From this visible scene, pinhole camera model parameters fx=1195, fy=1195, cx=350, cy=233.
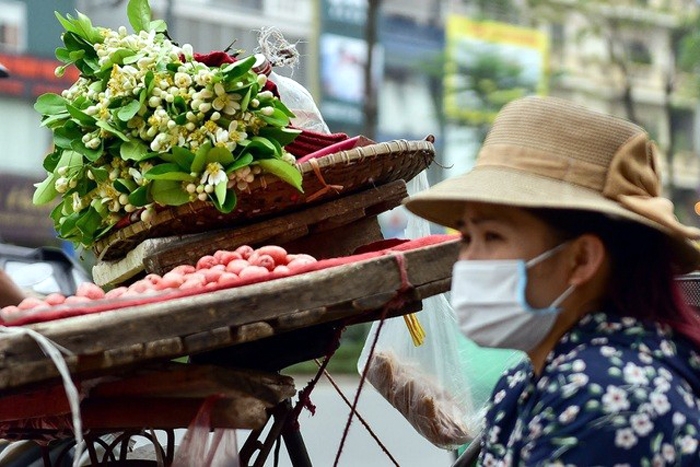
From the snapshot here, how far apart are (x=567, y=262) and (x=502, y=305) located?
0.13 m

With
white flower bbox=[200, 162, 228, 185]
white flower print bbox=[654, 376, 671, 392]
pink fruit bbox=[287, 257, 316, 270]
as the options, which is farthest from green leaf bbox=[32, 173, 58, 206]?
white flower print bbox=[654, 376, 671, 392]

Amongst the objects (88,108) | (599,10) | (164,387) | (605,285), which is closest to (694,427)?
(605,285)

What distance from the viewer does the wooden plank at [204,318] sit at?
6.55 feet

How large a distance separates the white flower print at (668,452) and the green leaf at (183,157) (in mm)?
1354

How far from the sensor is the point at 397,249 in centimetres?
241

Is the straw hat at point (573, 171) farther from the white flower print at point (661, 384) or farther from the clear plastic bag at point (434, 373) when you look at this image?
the clear plastic bag at point (434, 373)

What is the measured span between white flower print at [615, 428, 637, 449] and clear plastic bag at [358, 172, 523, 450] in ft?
3.72

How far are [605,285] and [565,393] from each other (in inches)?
9.3

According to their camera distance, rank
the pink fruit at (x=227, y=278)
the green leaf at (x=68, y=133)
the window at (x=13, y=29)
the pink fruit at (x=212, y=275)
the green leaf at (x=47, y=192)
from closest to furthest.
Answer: the pink fruit at (x=227, y=278) < the pink fruit at (x=212, y=275) < the green leaf at (x=68, y=133) < the green leaf at (x=47, y=192) < the window at (x=13, y=29)

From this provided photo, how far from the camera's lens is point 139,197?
2752mm

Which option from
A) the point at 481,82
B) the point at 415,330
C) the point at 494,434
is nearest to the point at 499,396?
the point at 494,434

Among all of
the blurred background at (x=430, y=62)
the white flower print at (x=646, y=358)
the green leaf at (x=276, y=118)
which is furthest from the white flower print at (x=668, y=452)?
the blurred background at (x=430, y=62)

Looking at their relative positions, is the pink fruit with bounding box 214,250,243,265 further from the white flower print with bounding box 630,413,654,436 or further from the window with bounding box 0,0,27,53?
the window with bounding box 0,0,27,53

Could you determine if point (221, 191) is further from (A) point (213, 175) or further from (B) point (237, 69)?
(B) point (237, 69)
